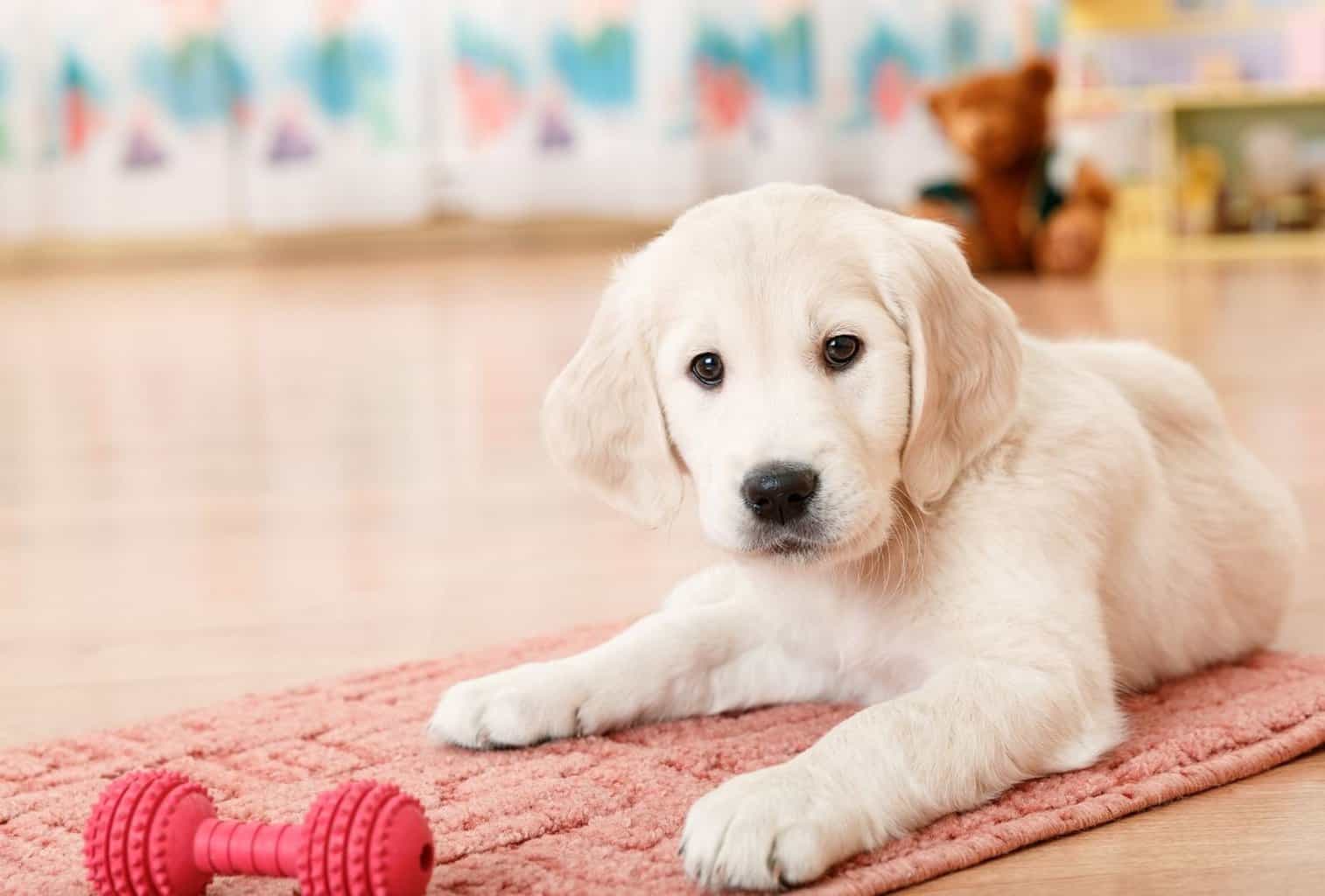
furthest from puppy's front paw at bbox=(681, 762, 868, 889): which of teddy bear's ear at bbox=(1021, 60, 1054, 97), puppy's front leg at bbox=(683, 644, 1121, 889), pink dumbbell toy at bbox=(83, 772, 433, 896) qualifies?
teddy bear's ear at bbox=(1021, 60, 1054, 97)

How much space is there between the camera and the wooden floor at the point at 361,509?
156 cm

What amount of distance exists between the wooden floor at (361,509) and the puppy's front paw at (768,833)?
0.08 metres

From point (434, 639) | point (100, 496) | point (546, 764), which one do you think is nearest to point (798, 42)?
point (100, 496)

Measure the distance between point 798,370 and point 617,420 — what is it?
21 centimetres

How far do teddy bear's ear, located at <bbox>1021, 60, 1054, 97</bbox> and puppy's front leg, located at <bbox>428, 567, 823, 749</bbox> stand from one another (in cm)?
436

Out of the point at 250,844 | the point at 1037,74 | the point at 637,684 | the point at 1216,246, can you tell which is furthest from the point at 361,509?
the point at 1216,246

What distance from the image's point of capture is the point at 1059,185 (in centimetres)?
598

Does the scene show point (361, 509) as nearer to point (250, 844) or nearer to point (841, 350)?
point (841, 350)

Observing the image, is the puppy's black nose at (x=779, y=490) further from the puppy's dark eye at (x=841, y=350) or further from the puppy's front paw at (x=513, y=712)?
the puppy's front paw at (x=513, y=712)

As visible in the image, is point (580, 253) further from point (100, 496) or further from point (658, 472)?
point (658, 472)

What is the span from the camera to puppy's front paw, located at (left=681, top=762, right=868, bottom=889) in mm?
1090

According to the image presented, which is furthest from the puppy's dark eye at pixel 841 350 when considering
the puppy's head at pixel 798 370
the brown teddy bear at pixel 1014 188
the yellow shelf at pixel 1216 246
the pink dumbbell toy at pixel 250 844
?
the yellow shelf at pixel 1216 246

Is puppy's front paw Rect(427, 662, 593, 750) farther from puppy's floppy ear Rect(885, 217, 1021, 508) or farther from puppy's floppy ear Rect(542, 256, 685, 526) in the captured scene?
puppy's floppy ear Rect(885, 217, 1021, 508)

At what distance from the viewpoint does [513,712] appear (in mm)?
1447
